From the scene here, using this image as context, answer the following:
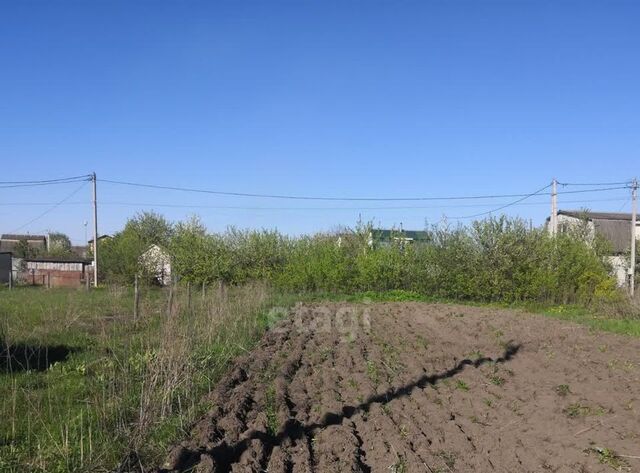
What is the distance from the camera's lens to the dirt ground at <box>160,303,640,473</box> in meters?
5.46

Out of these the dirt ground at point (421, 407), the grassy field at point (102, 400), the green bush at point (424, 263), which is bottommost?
the dirt ground at point (421, 407)

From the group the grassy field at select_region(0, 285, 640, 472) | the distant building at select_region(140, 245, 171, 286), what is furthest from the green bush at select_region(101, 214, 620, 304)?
the grassy field at select_region(0, 285, 640, 472)

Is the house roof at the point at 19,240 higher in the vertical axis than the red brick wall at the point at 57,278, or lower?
higher

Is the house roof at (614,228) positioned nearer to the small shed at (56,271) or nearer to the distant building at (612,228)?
the distant building at (612,228)

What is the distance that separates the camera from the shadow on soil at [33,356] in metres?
8.60

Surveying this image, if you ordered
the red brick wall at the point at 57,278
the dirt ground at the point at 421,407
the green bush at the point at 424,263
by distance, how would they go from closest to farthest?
the dirt ground at the point at 421,407 < the green bush at the point at 424,263 < the red brick wall at the point at 57,278

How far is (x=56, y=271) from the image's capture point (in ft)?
152

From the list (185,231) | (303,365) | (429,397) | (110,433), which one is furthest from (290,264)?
(110,433)

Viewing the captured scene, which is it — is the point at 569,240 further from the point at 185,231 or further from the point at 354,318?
the point at 185,231

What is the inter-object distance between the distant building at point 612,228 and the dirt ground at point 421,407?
28488mm

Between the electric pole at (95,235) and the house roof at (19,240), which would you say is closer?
the electric pole at (95,235)

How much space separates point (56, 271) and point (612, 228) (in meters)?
44.5

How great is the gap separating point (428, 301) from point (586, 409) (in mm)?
18296

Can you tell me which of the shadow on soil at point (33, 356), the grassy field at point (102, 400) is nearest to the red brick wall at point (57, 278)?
the shadow on soil at point (33, 356)
